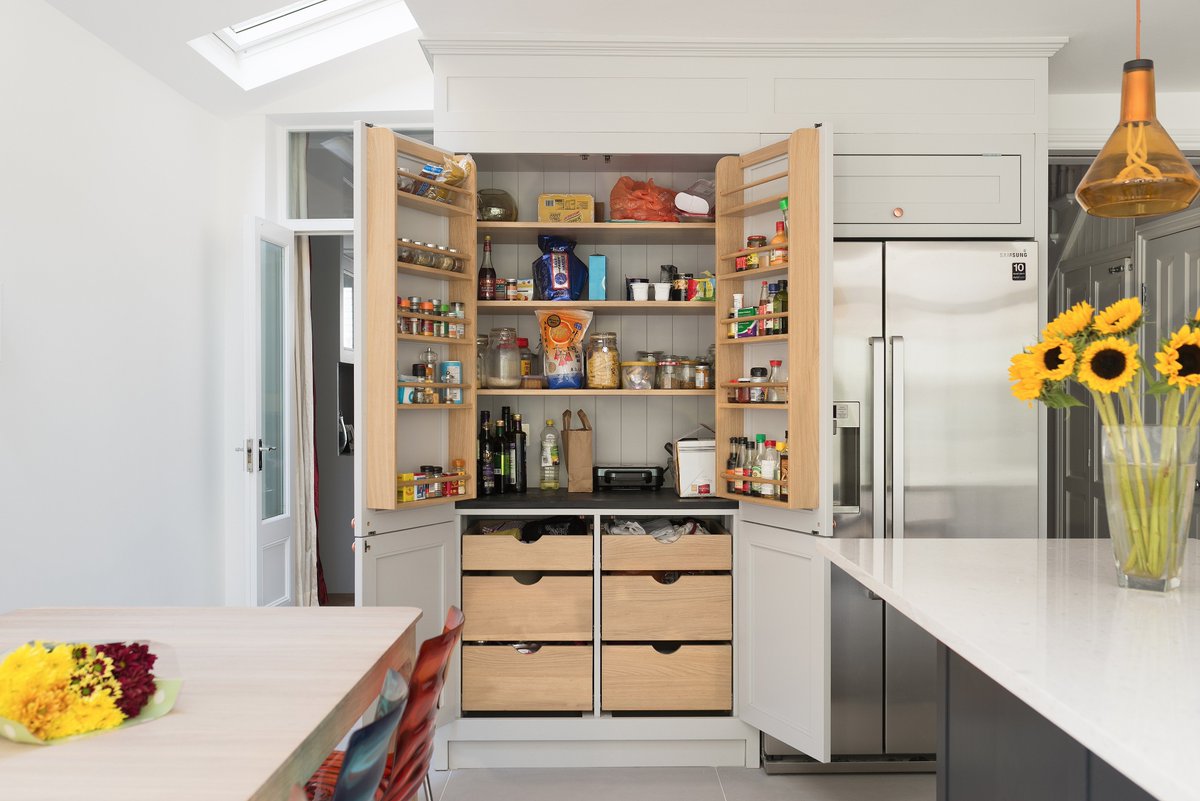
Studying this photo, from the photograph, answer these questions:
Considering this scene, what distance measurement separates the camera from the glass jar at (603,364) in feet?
10.6

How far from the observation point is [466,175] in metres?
2.97

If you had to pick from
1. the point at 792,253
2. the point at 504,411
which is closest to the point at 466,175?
the point at 504,411

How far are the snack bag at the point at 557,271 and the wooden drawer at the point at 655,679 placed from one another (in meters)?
1.40

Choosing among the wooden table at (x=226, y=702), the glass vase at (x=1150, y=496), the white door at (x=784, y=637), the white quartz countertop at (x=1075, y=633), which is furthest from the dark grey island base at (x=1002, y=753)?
the wooden table at (x=226, y=702)

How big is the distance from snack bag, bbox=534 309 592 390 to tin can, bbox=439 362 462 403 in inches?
15.2

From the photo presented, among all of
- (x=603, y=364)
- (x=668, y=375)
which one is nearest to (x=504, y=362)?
(x=603, y=364)

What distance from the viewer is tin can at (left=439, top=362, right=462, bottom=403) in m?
3.01

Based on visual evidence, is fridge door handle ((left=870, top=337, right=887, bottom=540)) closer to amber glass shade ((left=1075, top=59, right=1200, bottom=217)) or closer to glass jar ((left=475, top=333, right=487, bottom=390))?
amber glass shade ((left=1075, top=59, right=1200, bottom=217))

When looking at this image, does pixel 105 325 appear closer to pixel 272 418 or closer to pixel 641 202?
pixel 272 418

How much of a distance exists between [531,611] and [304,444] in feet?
→ 6.96

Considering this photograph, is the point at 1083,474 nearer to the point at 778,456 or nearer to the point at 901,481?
the point at 901,481

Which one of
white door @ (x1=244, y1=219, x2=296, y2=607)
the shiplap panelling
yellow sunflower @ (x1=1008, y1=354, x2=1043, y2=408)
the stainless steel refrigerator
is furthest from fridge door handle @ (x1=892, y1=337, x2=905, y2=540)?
white door @ (x1=244, y1=219, x2=296, y2=607)

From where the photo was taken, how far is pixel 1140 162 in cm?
161

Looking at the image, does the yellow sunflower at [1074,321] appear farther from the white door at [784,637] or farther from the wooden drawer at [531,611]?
the wooden drawer at [531,611]
